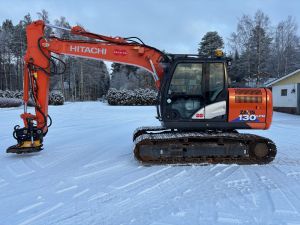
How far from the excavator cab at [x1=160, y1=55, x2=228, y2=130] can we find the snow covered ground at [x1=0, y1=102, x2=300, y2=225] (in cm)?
108

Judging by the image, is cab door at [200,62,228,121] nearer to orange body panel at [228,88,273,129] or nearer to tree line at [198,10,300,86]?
orange body panel at [228,88,273,129]

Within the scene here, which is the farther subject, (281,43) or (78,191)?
(281,43)

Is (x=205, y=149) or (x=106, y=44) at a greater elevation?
(x=106, y=44)

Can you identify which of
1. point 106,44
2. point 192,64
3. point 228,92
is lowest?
point 228,92

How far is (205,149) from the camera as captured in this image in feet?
21.4

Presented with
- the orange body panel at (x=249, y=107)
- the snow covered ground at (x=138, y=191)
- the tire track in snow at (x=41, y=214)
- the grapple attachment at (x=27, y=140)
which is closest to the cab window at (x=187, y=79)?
the orange body panel at (x=249, y=107)

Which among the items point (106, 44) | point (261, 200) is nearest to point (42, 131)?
point (106, 44)

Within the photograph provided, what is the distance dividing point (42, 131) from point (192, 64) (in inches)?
Result: 152

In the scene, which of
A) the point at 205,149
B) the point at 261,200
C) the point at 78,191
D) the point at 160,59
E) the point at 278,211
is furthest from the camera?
the point at 160,59

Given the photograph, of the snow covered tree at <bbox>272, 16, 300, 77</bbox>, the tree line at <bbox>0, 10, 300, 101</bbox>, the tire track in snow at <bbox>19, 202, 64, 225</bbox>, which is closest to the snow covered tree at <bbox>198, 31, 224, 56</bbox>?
the tree line at <bbox>0, 10, 300, 101</bbox>

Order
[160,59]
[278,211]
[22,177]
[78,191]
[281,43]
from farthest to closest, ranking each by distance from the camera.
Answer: [281,43] < [160,59] < [22,177] < [78,191] < [278,211]

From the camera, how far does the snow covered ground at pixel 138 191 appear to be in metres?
3.94

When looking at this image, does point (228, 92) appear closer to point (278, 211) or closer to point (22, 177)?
point (278, 211)

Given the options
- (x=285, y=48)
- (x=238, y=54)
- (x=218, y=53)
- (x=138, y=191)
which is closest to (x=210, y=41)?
(x=238, y=54)
